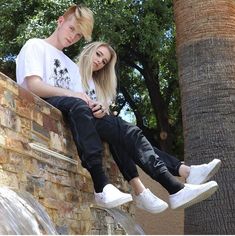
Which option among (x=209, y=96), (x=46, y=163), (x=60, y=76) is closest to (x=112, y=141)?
(x=46, y=163)

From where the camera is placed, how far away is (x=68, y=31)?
14.2ft

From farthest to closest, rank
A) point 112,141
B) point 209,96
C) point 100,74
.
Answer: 1. point 209,96
2. point 100,74
3. point 112,141

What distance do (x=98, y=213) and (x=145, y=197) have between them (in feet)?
2.61

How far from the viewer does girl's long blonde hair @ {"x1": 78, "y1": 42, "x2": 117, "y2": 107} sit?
4.62m

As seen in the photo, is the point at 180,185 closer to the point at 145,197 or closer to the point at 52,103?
the point at 145,197

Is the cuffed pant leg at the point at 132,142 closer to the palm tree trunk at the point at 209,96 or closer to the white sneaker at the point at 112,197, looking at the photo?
the white sneaker at the point at 112,197

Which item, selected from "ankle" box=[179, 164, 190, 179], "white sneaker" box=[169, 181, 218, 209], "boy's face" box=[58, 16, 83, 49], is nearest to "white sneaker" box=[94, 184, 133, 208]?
"white sneaker" box=[169, 181, 218, 209]

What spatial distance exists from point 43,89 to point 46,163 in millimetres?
543

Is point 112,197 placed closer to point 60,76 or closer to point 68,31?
point 60,76

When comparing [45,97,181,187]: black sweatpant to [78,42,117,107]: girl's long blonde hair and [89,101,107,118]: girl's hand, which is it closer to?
[89,101,107,118]: girl's hand

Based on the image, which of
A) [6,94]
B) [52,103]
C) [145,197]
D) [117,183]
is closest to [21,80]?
[52,103]

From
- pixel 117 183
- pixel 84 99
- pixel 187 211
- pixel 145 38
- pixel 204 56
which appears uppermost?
pixel 145 38

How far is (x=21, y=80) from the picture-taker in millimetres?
4133

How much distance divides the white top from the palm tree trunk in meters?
1.12
